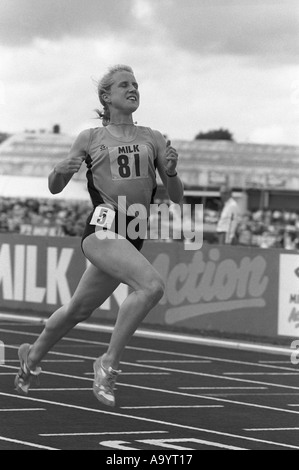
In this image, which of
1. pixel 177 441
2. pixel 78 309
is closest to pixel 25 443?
pixel 177 441

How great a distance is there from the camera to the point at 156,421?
27.6 feet

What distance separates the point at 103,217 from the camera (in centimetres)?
788

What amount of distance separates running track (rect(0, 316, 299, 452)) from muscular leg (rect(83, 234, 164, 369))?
613mm

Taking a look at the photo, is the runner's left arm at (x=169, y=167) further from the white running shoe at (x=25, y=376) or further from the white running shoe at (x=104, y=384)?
the white running shoe at (x=25, y=376)

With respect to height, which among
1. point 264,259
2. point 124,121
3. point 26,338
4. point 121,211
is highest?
point 124,121

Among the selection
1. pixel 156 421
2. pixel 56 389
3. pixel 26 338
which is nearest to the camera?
pixel 156 421

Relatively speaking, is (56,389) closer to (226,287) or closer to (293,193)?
(226,287)

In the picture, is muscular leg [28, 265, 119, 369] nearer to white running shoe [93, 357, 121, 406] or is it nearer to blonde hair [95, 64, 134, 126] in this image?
white running shoe [93, 357, 121, 406]


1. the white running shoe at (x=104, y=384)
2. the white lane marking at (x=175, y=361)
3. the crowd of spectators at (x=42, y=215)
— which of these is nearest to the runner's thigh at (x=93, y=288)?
the white running shoe at (x=104, y=384)

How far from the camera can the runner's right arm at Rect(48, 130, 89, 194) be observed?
780 centimetres

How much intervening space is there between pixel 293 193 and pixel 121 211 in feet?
162

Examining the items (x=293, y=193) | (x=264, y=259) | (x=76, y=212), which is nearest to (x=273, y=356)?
(x=264, y=259)

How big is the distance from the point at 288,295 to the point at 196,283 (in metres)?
1.80

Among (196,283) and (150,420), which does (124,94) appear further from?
(196,283)
